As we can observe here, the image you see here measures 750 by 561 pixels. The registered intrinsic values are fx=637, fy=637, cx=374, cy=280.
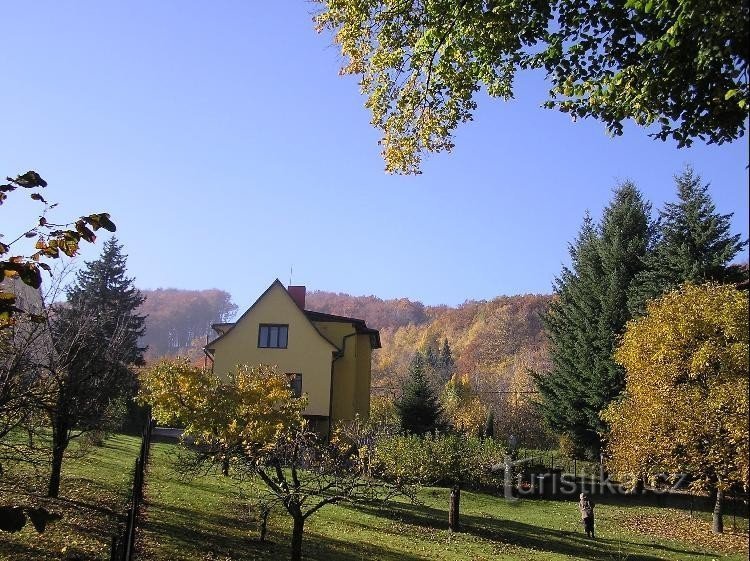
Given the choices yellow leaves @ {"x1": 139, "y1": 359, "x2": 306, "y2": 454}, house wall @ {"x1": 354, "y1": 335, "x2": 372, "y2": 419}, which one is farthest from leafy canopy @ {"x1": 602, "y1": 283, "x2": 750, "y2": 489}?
house wall @ {"x1": 354, "y1": 335, "x2": 372, "y2": 419}

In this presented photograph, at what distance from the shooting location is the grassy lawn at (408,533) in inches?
505

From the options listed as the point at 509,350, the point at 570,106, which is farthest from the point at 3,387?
the point at 509,350

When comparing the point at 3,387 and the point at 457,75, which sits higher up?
the point at 457,75

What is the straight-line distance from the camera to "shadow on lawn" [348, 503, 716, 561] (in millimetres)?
16109

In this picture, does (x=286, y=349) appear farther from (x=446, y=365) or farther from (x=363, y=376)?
(x=446, y=365)

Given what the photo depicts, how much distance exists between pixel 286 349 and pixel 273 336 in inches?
40.3

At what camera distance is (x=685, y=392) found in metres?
17.4

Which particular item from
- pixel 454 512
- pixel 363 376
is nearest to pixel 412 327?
pixel 363 376

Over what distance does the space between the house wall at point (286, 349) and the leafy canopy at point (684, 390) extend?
16042mm

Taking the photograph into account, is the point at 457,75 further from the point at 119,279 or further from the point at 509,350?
the point at 509,350

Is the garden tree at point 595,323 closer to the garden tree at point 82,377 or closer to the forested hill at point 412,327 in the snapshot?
the garden tree at point 82,377

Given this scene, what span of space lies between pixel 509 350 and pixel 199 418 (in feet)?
215

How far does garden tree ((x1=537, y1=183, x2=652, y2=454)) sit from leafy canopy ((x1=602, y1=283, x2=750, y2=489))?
29.4 ft

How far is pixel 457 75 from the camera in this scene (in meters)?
9.16
